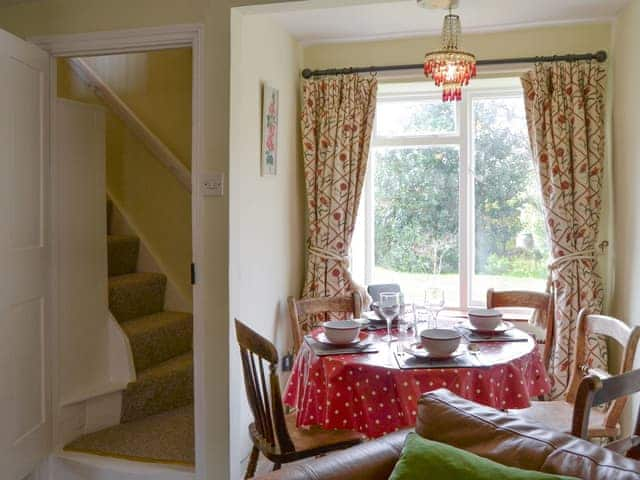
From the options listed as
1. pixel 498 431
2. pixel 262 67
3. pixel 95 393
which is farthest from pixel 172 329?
pixel 498 431

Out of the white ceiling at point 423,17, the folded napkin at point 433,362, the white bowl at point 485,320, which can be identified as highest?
the white ceiling at point 423,17

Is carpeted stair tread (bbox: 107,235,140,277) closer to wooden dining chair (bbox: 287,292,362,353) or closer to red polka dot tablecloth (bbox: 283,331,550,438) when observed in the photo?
wooden dining chair (bbox: 287,292,362,353)

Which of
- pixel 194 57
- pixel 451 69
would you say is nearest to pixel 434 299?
pixel 451 69

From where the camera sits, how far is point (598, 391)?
5.98 ft

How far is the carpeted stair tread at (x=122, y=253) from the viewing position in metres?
3.90

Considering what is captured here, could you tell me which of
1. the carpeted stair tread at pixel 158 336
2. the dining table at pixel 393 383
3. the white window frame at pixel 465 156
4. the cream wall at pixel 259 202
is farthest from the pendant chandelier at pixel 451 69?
the carpeted stair tread at pixel 158 336

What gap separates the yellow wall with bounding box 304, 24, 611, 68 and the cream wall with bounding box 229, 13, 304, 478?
0.24 m

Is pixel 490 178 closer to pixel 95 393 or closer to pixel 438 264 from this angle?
pixel 438 264

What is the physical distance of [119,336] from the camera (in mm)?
3451

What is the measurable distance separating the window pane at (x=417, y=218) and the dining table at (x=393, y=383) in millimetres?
1717

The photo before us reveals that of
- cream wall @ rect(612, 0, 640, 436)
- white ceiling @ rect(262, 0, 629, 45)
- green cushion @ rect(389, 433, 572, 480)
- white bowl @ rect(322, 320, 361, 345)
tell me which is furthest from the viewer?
white ceiling @ rect(262, 0, 629, 45)

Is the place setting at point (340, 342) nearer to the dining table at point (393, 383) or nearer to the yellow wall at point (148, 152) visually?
the dining table at point (393, 383)

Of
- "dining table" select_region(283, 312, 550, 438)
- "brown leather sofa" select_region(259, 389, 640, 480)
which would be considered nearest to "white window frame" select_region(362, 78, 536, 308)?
"dining table" select_region(283, 312, 550, 438)

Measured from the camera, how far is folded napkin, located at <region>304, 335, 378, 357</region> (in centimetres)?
236
